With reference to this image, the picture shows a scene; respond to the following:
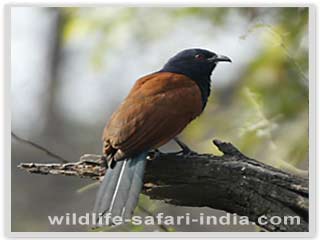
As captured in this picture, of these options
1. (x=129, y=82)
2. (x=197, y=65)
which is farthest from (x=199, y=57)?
(x=129, y=82)

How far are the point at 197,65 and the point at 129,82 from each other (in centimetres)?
17

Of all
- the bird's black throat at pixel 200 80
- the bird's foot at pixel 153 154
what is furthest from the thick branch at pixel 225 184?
the bird's black throat at pixel 200 80

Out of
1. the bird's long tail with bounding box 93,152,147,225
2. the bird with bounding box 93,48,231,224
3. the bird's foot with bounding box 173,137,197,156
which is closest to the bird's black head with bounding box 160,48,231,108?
the bird with bounding box 93,48,231,224

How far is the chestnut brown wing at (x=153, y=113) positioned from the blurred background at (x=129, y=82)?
0.18ft

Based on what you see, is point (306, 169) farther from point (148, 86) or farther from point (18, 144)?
point (18, 144)

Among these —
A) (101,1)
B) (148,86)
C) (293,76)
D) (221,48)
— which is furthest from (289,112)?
(101,1)

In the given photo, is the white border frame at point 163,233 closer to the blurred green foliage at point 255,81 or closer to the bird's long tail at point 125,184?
the blurred green foliage at point 255,81

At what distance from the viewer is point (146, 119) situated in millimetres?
2215

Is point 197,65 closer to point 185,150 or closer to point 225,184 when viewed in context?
point 185,150

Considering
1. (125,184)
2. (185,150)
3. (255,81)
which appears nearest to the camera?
(125,184)

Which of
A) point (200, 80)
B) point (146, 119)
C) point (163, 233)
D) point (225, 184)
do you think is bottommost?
point (163, 233)

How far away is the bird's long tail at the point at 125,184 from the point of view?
2.17 m

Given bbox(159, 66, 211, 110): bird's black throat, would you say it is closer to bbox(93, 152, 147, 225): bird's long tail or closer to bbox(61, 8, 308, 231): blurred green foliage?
bbox(61, 8, 308, 231): blurred green foliage

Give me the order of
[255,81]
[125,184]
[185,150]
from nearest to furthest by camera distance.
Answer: [125,184] → [185,150] → [255,81]
